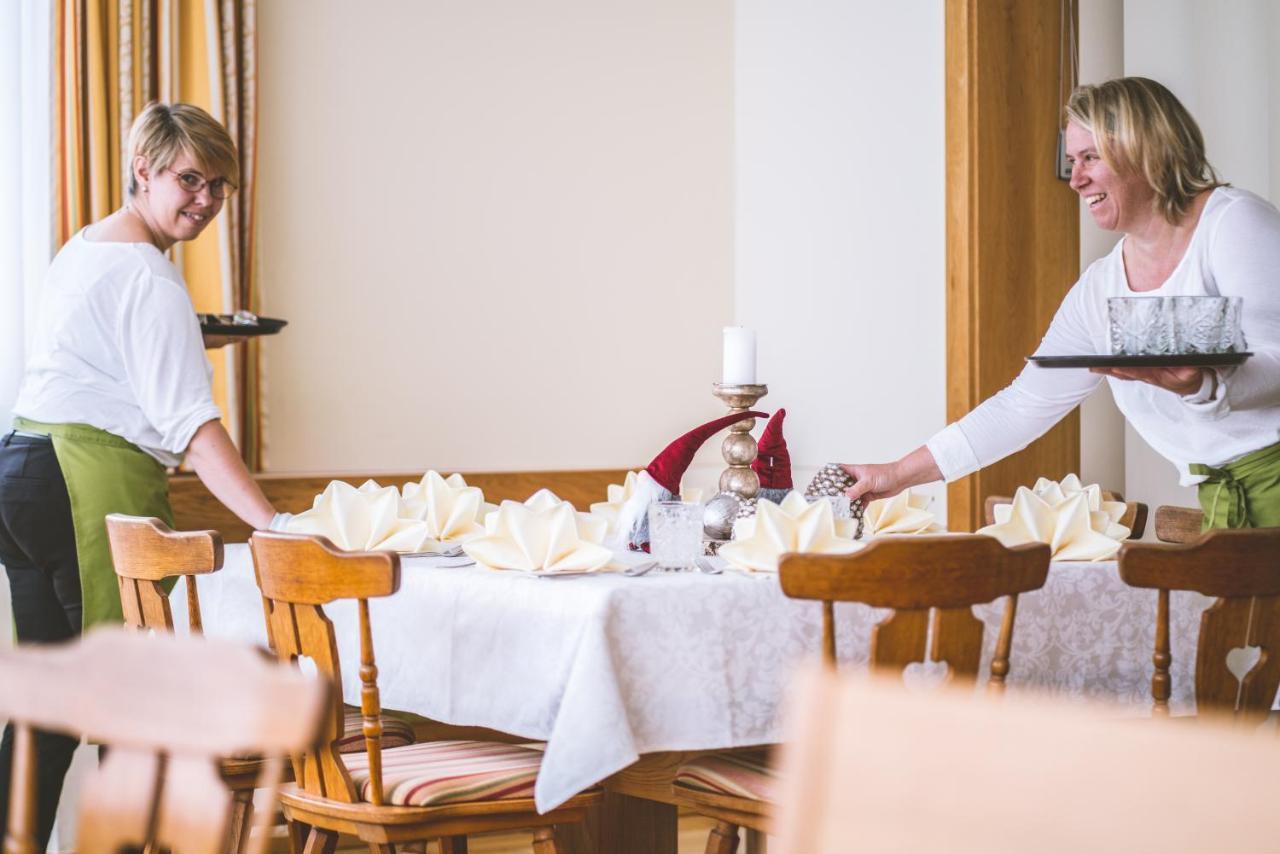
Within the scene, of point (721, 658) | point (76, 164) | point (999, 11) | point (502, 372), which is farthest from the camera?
point (502, 372)

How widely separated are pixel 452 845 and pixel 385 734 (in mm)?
407

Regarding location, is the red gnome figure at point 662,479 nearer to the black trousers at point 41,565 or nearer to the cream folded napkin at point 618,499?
the cream folded napkin at point 618,499

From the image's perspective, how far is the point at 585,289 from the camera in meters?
4.48

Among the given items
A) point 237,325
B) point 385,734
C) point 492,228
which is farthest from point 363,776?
point 492,228

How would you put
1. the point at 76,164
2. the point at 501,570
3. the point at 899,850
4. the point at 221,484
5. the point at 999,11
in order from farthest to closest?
the point at 999,11
the point at 76,164
the point at 221,484
the point at 501,570
the point at 899,850

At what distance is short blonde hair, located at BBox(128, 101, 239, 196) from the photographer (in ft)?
8.15

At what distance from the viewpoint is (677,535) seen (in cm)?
195

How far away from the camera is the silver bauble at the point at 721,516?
2174 mm

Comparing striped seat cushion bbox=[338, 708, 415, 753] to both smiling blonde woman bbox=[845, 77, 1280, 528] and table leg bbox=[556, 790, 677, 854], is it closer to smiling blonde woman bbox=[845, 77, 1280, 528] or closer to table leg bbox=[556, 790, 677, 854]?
table leg bbox=[556, 790, 677, 854]

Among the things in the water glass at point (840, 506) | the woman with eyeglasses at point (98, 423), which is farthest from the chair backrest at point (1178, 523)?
the woman with eyeglasses at point (98, 423)

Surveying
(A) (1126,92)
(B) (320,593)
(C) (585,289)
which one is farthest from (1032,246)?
(B) (320,593)

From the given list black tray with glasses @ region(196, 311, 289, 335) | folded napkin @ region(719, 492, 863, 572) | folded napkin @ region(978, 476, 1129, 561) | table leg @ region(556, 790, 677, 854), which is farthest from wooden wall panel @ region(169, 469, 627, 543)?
folded napkin @ region(978, 476, 1129, 561)

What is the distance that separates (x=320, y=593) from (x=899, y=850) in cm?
119

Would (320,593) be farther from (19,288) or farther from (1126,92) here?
(19,288)
